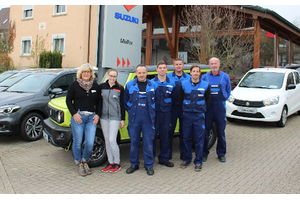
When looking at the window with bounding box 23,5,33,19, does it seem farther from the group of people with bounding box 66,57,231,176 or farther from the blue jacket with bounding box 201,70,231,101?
the blue jacket with bounding box 201,70,231,101

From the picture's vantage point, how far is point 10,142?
6750mm

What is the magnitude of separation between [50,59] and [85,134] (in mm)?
14991

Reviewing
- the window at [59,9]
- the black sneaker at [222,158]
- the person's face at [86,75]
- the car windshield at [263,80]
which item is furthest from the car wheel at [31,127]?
the window at [59,9]

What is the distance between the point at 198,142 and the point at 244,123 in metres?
4.58

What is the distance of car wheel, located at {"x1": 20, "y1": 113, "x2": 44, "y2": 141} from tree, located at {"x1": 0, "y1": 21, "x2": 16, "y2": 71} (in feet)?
49.6

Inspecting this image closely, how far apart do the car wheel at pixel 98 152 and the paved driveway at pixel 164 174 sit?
119 mm

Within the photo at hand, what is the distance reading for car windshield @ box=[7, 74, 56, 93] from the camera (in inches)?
287

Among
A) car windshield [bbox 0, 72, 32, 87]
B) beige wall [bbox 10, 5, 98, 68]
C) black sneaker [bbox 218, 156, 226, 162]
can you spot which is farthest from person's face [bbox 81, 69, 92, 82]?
beige wall [bbox 10, 5, 98, 68]

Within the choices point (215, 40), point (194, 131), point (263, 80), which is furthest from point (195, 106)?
point (215, 40)

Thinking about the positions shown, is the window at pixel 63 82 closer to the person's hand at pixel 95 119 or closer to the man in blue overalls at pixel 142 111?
the person's hand at pixel 95 119

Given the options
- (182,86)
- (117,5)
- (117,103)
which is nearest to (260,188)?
(182,86)

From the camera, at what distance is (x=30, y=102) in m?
6.70

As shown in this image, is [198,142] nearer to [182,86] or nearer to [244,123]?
[182,86]

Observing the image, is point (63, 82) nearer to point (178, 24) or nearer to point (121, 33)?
point (121, 33)
